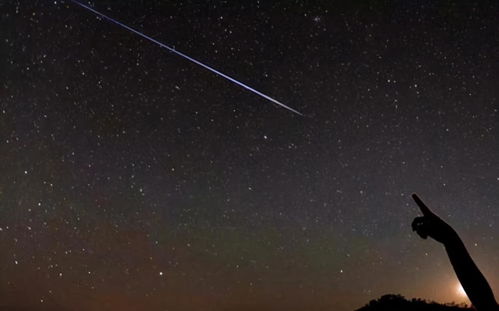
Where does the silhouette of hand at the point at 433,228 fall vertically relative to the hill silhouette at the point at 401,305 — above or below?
below

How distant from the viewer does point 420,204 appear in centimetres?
198

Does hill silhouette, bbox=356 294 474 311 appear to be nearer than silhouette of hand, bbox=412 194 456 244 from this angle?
No

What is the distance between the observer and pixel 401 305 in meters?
19.1

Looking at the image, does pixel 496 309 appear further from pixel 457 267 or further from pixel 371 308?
pixel 371 308

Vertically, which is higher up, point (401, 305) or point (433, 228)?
point (401, 305)

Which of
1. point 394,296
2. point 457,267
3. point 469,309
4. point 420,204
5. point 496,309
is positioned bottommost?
point 496,309

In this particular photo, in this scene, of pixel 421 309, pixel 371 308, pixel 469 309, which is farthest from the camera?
pixel 371 308

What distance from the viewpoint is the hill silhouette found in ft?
60.3

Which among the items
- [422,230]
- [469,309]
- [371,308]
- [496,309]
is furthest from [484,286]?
[371,308]

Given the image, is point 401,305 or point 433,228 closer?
point 433,228

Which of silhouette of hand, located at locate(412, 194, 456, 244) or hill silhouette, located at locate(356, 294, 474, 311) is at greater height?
hill silhouette, located at locate(356, 294, 474, 311)

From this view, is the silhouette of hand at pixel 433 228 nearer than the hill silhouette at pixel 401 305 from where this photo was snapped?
Yes

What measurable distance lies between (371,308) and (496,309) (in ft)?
63.0

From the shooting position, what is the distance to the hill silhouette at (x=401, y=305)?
18.4 m
